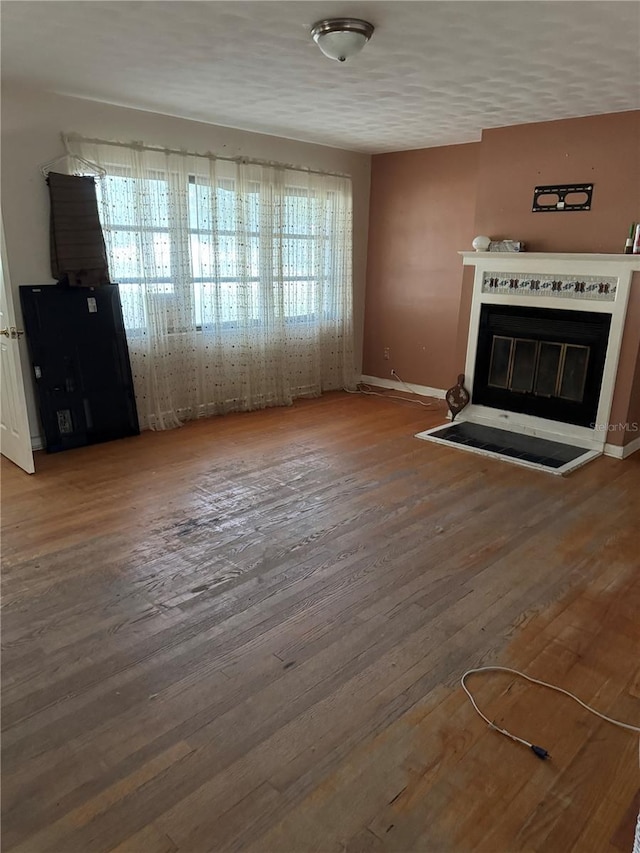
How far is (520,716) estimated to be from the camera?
77.9 inches

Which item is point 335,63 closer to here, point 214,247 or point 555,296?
point 214,247

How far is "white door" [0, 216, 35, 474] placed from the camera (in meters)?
3.66

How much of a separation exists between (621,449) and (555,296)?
1.30m

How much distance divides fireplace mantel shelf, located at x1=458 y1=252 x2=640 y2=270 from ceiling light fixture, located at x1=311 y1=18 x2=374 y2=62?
95.9 inches

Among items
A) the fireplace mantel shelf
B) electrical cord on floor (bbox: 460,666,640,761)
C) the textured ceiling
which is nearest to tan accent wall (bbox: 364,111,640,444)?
the fireplace mantel shelf

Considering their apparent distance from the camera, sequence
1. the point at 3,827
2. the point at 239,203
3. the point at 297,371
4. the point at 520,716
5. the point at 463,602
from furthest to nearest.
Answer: the point at 297,371
the point at 239,203
the point at 463,602
the point at 520,716
the point at 3,827

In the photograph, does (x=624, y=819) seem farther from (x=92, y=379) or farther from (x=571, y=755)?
(x=92, y=379)

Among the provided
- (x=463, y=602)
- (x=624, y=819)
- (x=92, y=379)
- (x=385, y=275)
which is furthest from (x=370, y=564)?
(x=385, y=275)

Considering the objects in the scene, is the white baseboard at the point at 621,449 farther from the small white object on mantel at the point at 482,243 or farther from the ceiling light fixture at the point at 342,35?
the ceiling light fixture at the point at 342,35

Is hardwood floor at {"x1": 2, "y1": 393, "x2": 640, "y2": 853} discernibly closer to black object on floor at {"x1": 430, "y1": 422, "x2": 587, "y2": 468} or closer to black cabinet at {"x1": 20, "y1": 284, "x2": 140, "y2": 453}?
black object on floor at {"x1": 430, "y1": 422, "x2": 587, "y2": 468}

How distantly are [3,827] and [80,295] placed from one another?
354 cm

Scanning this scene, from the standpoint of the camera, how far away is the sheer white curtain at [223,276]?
4.57m

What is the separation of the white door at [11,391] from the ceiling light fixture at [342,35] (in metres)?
2.09

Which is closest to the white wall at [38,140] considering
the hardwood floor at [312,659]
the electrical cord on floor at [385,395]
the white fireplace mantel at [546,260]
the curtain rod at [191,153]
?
the curtain rod at [191,153]
